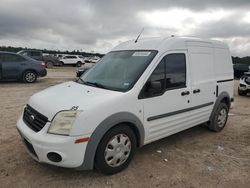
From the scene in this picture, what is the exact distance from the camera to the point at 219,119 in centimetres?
545

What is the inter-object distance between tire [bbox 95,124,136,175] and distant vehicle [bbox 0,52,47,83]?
10391 mm

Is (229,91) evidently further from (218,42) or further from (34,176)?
(34,176)

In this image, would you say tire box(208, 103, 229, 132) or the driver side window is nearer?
the driver side window

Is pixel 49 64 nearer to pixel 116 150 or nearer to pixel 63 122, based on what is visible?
pixel 116 150

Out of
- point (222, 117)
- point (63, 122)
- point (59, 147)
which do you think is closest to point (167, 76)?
point (63, 122)

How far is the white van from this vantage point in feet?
9.88

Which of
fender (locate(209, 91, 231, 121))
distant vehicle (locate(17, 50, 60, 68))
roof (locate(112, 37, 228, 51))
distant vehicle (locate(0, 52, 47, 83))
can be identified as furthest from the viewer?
distant vehicle (locate(17, 50, 60, 68))

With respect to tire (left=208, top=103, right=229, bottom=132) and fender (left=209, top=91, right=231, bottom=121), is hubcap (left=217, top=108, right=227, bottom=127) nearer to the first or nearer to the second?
tire (left=208, top=103, right=229, bottom=132)

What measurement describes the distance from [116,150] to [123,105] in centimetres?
64

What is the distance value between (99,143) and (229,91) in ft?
12.4

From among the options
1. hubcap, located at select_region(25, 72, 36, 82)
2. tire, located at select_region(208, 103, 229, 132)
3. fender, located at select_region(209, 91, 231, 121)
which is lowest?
tire, located at select_region(208, 103, 229, 132)

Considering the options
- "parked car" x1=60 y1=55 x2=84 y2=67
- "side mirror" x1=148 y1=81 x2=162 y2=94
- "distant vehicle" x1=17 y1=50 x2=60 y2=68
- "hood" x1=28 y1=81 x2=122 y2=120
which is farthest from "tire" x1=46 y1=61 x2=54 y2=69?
"side mirror" x1=148 y1=81 x2=162 y2=94

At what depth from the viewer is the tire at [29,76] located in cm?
1261

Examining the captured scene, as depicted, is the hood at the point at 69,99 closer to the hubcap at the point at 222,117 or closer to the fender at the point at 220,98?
the fender at the point at 220,98
